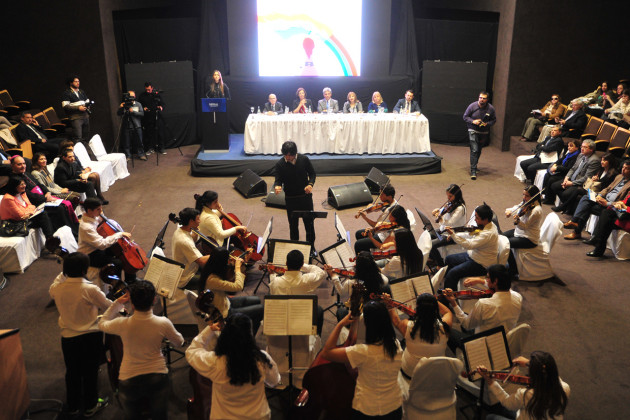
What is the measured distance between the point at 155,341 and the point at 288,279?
1.23 m

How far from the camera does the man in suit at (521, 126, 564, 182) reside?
910 cm

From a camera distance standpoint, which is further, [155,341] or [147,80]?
[147,80]

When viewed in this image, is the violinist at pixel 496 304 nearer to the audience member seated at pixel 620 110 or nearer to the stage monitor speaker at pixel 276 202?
the stage monitor speaker at pixel 276 202

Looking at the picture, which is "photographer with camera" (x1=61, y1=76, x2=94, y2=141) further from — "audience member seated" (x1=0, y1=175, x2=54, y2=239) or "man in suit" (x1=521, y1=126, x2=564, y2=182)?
"man in suit" (x1=521, y1=126, x2=564, y2=182)

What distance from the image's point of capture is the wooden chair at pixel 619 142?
8562 millimetres

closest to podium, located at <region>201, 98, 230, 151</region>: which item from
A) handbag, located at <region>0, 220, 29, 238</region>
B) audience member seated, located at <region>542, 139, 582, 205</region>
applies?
handbag, located at <region>0, 220, 29, 238</region>

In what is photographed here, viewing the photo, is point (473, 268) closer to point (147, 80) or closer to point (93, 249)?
point (93, 249)

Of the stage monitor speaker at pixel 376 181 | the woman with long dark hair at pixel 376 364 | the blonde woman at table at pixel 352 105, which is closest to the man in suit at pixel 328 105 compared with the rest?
the blonde woman at table at pixel 352 105

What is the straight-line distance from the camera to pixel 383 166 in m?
10.1

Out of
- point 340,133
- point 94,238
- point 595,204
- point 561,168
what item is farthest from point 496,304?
point 340,133

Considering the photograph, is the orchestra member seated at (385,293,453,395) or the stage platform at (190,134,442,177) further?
the stage platform at (190,134,442,177)

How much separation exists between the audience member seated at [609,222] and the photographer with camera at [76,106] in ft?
26.4

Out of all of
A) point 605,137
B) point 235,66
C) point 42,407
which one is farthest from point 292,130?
point 42,407

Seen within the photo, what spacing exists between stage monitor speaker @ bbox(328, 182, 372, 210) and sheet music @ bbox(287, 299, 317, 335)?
4603 mm
